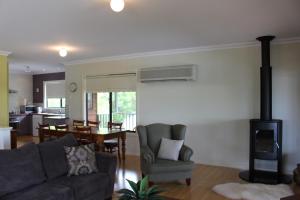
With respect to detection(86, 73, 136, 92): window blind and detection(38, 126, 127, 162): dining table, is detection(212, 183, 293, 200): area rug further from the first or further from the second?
detection(86, 73, 136, 92): window blind

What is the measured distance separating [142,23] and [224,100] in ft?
8.17

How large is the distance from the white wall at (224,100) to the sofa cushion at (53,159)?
302 centimetres

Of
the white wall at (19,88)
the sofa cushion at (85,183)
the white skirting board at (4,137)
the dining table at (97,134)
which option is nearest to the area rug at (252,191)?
the sofa cushion at (85,183)

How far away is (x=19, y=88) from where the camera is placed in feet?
33.5

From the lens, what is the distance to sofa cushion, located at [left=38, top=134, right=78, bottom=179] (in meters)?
3.06

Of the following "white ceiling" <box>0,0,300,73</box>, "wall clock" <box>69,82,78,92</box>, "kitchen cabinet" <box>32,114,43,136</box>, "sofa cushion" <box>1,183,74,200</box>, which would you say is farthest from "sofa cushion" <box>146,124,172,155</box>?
"kitchen cabinet" <box>32,114,43,136</box>

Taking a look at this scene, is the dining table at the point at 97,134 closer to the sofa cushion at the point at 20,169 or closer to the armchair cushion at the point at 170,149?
the armchair cushion at the point at 170,149

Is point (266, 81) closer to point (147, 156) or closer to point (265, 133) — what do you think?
point (265, 133)

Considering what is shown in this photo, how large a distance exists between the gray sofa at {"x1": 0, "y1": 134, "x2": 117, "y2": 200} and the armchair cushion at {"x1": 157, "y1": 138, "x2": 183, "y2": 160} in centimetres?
109

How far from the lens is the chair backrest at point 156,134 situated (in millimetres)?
4426

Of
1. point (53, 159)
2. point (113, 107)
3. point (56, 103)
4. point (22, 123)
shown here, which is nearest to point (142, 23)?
point (53, 159)

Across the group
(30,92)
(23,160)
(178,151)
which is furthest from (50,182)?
(30,92)

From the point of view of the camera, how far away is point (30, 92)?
10.5 m

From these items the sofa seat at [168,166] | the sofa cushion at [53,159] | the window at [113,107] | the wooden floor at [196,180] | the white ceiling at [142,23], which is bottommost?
the wooden floor at [196,180]
